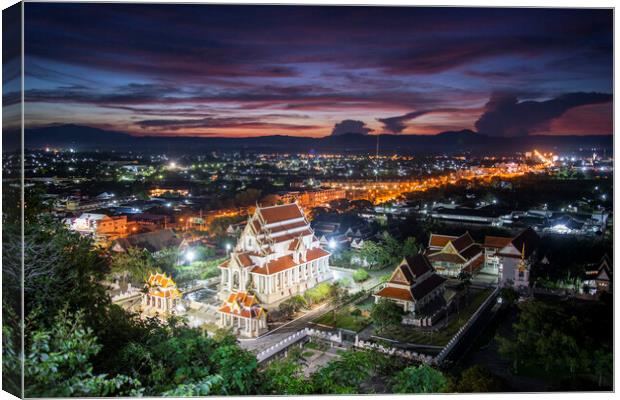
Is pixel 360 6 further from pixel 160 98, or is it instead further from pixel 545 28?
pixel 160 98

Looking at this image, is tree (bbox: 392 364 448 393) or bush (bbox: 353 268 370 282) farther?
bush (bbox: 353 268 370 282)

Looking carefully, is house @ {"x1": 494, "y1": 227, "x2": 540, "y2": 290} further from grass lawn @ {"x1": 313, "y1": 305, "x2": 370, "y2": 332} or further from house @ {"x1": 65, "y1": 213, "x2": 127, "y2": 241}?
house @ {"x1": 65, "y1": 213, "x2": 127, "y2": 241}

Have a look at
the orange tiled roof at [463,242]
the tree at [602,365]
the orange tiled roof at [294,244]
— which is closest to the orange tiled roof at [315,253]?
the orange tiled roof at [294,244]

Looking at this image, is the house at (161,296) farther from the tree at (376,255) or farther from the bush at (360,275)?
the tree at (376,255)

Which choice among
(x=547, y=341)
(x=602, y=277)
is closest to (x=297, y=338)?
(x=547, y=341)

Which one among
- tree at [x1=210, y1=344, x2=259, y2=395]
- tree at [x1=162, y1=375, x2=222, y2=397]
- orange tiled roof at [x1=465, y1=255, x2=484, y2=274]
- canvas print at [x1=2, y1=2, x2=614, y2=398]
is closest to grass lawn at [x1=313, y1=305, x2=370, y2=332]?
canvas print at [x1=2, y1=2, x2=614, y2=398]
